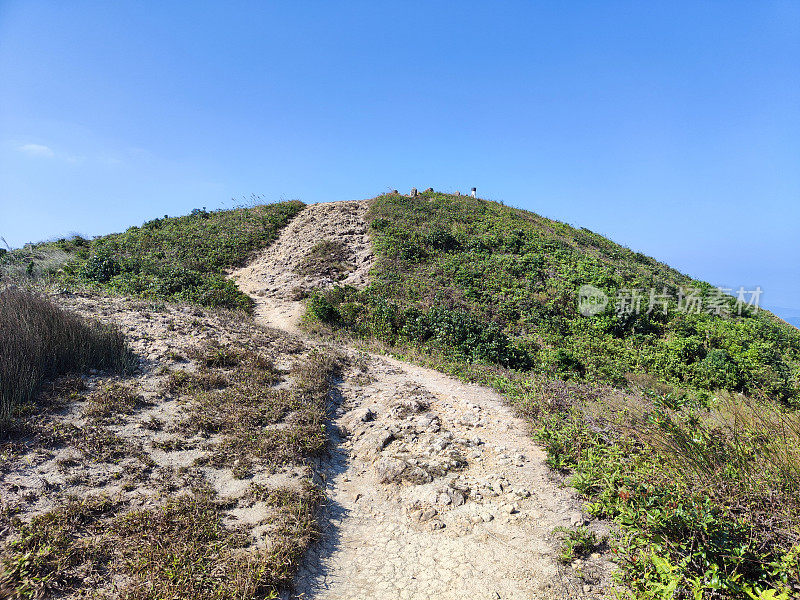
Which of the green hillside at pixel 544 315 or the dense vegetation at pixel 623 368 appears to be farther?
the green hillside at pixel 544 315


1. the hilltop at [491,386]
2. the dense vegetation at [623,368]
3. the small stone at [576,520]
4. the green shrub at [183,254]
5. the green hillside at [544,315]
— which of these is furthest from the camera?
the green shrub at [183,254]

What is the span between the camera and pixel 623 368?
12.0 meters

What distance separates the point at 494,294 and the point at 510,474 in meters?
10.9

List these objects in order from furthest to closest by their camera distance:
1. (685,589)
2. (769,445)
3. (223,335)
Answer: (223,335) < (769,445) < (685,589)

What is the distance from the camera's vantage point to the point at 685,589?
3.53m

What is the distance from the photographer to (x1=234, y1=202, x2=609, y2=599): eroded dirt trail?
4.05m

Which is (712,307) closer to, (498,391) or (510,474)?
(498,391)

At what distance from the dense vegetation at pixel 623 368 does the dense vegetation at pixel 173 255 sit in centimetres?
459

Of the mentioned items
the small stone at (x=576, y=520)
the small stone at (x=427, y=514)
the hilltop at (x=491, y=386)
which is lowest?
the small stone at (x=427, y=514)

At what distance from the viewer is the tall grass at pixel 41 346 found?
19.6ft

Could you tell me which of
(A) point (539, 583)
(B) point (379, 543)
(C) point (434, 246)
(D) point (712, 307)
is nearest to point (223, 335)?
(B) point (379, 543)

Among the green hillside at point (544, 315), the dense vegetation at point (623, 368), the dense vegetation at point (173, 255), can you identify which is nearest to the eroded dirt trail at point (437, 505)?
the dense vegetation at point (623, 368)

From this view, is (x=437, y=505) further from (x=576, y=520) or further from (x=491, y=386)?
(x=491, y=386)

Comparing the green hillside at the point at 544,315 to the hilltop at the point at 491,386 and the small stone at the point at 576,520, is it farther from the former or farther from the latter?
the small stone at the point at 576,520
